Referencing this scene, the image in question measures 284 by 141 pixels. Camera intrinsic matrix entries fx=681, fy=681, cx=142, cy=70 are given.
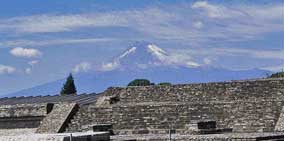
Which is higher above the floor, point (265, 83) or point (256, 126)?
point (265, 83)

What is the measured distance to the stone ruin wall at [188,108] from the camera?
3011cm

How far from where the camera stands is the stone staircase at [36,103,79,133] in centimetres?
3392

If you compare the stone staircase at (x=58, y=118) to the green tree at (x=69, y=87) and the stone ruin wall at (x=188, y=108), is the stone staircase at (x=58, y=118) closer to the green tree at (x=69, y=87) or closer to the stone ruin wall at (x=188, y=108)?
the stone ruin wall at (x=188, y=108)

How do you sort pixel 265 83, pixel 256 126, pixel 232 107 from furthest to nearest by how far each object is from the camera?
pixel 265 83 < pixel 232 107 < pixel 256 126

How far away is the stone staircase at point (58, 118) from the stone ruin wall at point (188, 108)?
14.3 inches

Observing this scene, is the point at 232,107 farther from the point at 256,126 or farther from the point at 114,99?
the point at 114,99

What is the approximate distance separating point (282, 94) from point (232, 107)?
2.69m

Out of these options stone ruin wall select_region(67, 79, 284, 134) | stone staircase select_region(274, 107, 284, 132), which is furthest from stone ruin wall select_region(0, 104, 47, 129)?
stone staircase select_region(274, 107, 284, 132)

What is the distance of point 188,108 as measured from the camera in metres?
32.2

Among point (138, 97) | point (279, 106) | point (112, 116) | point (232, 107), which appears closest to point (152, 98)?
point (138, 97)

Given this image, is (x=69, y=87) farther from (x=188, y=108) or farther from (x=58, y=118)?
(x=188, y=108)

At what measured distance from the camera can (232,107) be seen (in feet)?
102

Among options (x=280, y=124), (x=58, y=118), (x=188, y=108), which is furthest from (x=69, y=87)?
(x=280, y=124)

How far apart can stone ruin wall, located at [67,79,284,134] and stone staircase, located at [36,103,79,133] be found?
36 centimetres
